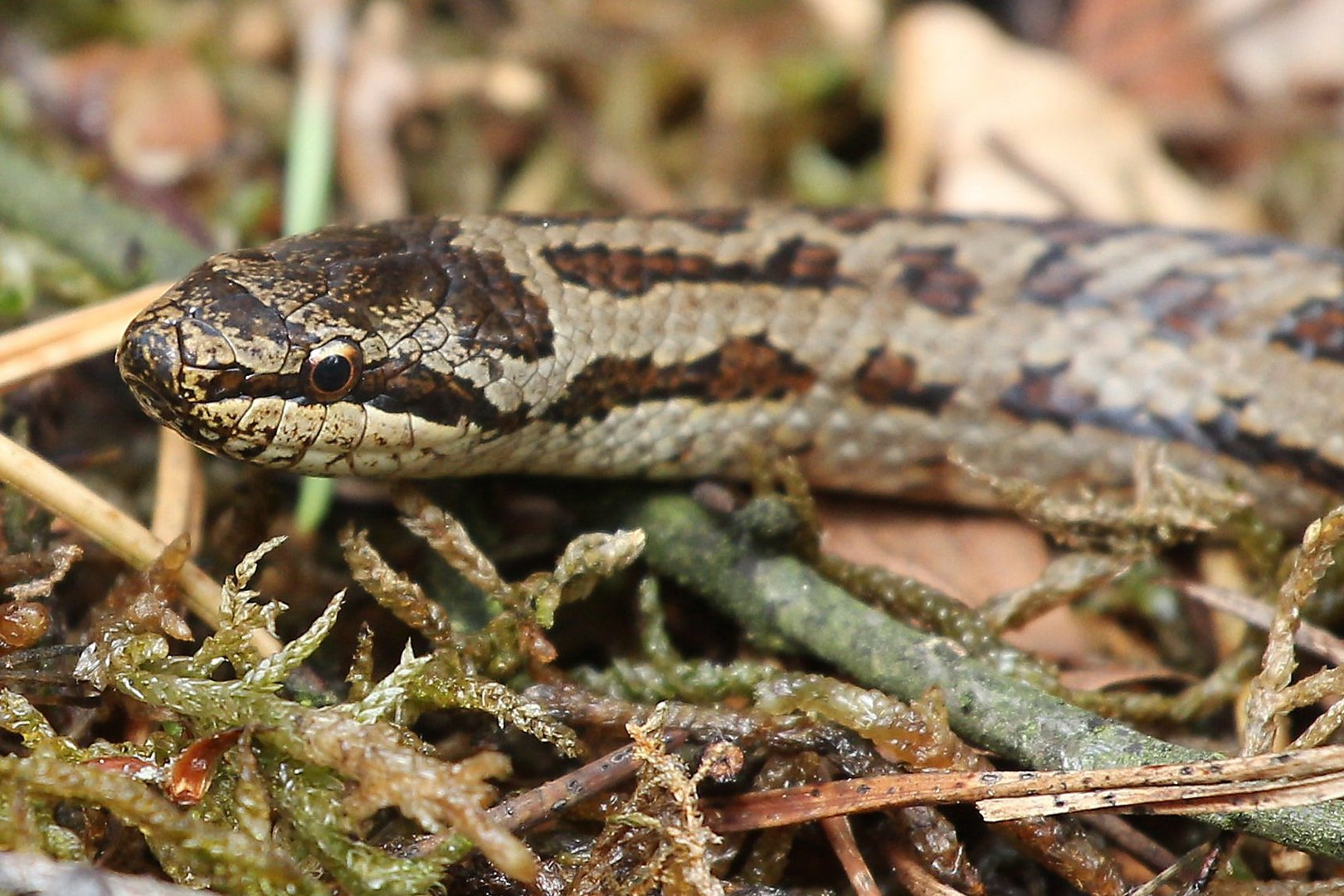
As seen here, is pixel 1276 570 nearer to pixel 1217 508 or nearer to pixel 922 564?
pixel 1217 508

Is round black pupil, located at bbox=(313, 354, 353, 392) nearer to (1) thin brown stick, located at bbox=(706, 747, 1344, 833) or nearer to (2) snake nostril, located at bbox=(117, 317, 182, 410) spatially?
(2) snake nostril, located at bbox=(117, 317, 182, 410)

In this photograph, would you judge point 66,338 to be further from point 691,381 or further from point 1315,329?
point 1315,329

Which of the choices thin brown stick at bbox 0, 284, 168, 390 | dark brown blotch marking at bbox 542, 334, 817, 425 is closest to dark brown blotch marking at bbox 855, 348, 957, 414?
dark brown blotch marking at bbox 542, 334, 817, 425

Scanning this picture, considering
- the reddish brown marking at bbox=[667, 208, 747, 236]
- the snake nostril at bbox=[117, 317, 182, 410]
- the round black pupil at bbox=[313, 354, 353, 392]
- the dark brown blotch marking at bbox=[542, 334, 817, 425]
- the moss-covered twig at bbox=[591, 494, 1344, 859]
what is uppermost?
the reddish brown marking at bbox=[667, 208, 747, 236]

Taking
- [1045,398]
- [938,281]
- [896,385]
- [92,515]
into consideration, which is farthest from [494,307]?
[1045,398]

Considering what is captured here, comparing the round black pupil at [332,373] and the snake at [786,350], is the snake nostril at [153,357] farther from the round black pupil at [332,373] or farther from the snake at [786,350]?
the round black pupil at [332,373]

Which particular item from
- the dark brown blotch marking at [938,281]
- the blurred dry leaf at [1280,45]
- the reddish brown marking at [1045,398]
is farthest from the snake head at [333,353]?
the blurred dry leaf at [1280,45]

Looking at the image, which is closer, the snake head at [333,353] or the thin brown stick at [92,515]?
the snake head at [333,353]

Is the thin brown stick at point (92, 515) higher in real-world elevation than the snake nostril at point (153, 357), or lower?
lower
